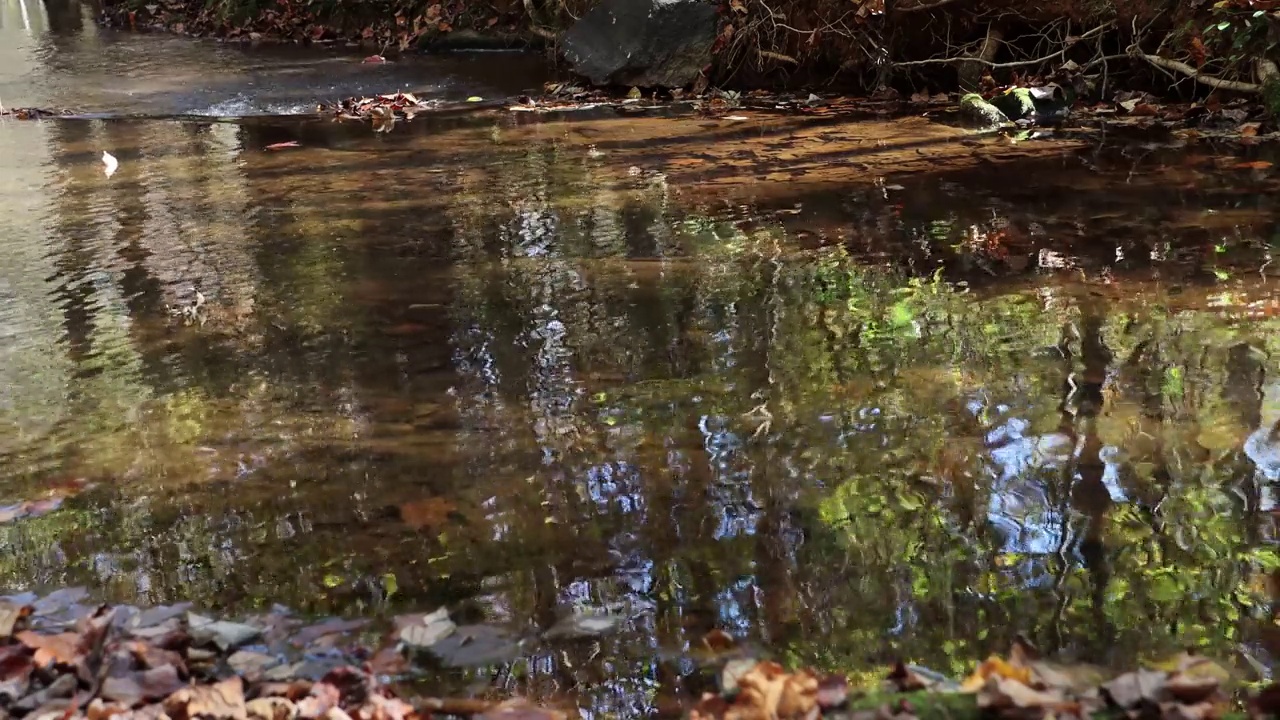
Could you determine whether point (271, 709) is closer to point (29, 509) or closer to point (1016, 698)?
point (29, 509)

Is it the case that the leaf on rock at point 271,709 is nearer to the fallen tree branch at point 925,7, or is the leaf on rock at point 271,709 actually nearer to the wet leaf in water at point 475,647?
the wet leaf in water at point 475,647

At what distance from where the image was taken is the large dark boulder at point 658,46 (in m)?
9.40

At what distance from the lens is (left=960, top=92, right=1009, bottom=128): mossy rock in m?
7.37

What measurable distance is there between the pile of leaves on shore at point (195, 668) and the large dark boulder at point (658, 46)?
7.75 metres

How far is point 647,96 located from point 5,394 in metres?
6.83

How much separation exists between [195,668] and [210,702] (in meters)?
0.17

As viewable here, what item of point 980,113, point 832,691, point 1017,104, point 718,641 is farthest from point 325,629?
point 1017,104

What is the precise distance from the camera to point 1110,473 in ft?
9.00

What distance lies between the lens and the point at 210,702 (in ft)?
6.79

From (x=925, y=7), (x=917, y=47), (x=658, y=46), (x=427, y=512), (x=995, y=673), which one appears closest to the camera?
(x=995, y=673)

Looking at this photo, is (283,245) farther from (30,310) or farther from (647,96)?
(647,96)

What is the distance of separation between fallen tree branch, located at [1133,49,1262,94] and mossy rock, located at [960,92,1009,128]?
3.86 feet

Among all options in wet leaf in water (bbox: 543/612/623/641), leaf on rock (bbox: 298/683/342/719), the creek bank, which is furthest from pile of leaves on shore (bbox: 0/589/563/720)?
the creek bank

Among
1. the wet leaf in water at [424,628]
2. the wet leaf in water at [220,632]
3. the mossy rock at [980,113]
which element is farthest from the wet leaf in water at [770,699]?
the mossy rock at [980,113]
